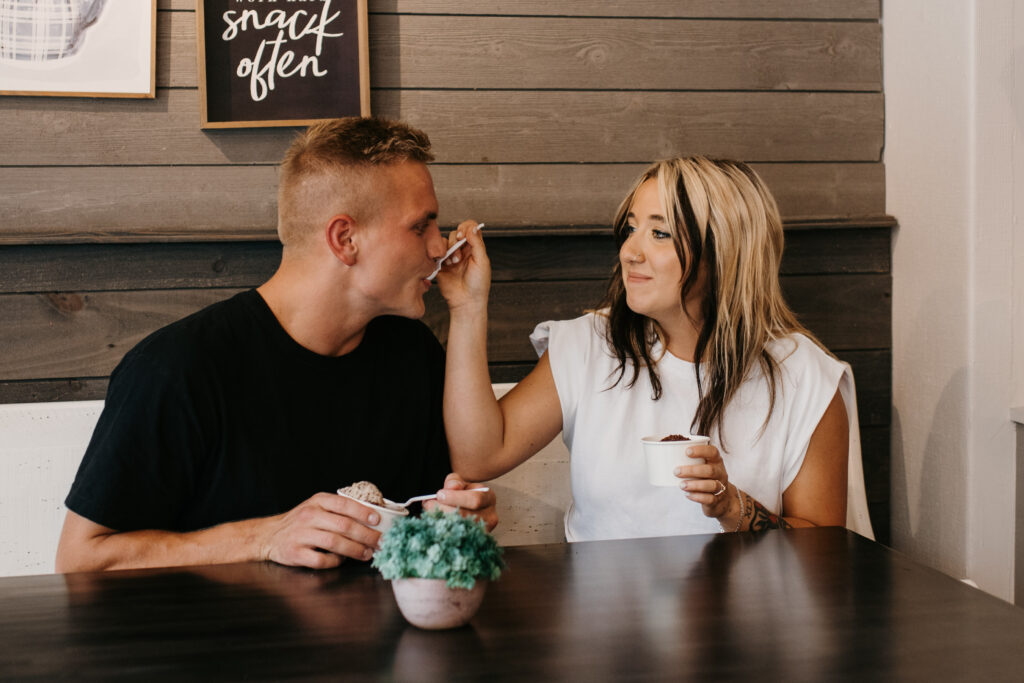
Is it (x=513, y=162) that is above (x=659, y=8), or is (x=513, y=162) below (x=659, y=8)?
below

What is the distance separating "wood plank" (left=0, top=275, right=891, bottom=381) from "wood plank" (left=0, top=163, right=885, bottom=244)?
0.14m

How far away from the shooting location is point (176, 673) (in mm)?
863

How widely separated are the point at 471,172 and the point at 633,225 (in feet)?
1.51

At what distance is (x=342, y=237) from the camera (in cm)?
156

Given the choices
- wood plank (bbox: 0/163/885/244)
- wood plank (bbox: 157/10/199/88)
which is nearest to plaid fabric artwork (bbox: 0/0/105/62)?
wood plank (bbox: 157/10/199/88)

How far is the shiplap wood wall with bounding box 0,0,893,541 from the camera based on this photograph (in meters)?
1.91

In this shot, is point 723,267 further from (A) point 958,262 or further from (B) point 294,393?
(B) point 294,393

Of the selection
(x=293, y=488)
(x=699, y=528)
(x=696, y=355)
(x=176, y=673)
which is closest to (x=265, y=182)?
(x=293, y=488)

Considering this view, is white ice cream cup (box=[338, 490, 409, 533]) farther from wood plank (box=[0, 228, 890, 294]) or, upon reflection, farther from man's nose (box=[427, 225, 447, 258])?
wood plank (box=[0, 228, 890, 294])

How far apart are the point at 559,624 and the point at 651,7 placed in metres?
1.58

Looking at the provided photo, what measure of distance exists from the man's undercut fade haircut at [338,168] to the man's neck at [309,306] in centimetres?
7

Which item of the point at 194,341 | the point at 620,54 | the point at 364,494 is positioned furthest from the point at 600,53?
the point at 364,494

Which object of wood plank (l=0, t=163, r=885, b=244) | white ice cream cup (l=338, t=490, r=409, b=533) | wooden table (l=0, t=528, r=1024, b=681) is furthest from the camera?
wood plank (l=0, t=163, r=885, b=244)

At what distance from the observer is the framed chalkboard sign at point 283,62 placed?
1.93 m
